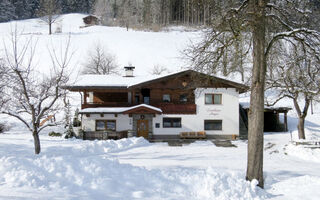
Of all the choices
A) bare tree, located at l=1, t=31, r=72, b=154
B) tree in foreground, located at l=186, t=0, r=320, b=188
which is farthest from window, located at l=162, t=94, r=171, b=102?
tree in foreground, located at l=186, t=0, r=320, b=188

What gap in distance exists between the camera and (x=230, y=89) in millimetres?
26047

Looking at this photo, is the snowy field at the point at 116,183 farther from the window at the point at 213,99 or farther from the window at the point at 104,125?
the window at the point at 104,125

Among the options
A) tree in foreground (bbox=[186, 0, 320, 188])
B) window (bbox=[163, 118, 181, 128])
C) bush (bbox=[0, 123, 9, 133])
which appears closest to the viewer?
tree in foreground (bbox=[186, 0, 320, 188])

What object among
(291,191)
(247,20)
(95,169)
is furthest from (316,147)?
(95,169)

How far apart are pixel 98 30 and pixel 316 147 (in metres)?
70.3

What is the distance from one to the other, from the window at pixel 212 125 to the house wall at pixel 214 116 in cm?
34

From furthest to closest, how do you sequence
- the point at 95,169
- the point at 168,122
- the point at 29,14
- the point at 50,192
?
the point at 29,14
the point at 168,122
the point at 95,169
the point at 50,192

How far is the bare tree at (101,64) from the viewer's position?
48125 mm

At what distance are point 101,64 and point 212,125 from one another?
30.7 meters

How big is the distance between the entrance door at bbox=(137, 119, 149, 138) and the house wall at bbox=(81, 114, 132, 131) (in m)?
0.94

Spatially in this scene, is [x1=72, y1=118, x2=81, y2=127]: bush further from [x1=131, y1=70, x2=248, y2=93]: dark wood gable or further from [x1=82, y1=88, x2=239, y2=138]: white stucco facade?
[x1=131, y1=70, x2=248, y2=93]: dark wood gable

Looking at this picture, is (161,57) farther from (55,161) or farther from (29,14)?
(29,14)

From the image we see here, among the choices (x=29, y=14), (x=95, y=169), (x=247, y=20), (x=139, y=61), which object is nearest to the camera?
(x=247, y=20)

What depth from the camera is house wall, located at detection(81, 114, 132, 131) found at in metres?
25.6
